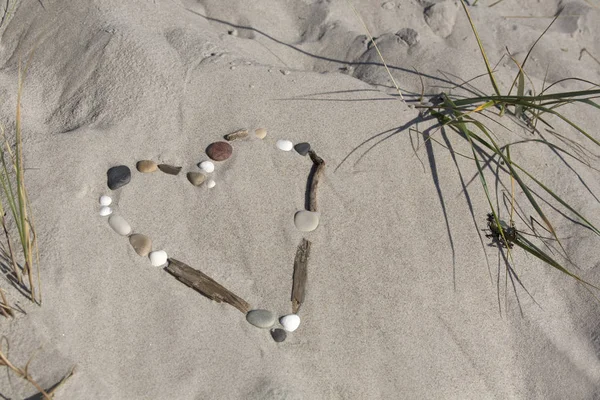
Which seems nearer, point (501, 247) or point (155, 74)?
point (501, 247)

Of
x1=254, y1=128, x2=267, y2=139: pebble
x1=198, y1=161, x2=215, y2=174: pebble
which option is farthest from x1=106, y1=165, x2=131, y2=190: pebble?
x1=254, y1=128, x2=267, y2=139: pebble

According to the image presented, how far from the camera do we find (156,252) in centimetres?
170

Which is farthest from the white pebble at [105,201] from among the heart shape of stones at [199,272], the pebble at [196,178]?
the pebble at [196,178]

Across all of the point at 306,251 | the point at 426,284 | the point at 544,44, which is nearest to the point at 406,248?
the point at 426,284

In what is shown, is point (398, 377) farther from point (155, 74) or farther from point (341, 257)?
point (155, 74)

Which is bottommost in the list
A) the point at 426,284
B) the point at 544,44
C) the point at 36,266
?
the point at 36,266

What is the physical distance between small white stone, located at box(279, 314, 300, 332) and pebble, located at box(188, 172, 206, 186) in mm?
560

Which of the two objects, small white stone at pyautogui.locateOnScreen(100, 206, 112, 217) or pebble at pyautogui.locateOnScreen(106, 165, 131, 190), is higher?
pebble at pyautogui.locateOnScreen(106, 165, 131, 190)

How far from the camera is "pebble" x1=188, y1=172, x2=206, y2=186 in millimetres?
1882

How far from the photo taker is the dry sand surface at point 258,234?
1.54 meters

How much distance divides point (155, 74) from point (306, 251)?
3.01 feet

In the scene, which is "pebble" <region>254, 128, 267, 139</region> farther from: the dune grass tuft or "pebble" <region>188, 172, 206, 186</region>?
the dune grass tuft

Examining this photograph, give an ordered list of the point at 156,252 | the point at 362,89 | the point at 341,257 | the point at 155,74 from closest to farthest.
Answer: the point at 156,252, the point at 341,257, the point at 155,74, the point at 362,89

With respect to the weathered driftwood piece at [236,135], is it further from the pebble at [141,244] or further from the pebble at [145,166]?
the pebble at [141,244]
